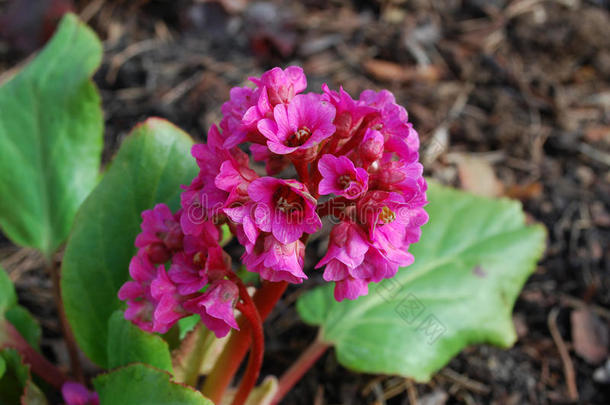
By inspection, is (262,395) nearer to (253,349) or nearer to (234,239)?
(253,349)

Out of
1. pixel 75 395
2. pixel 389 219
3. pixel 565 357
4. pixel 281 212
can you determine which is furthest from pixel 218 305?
pixel 565 357

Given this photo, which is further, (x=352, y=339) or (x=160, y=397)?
(x=352, y=339)

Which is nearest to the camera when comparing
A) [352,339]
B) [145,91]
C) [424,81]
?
[352,339]

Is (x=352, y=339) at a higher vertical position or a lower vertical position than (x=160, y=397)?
lower

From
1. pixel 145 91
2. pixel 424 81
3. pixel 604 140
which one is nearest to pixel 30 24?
pixel 145 91

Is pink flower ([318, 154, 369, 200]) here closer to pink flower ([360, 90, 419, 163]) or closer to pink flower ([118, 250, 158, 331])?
pink flower ([360, 90, 419, 163])

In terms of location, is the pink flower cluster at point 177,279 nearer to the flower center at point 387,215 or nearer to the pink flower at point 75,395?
the flower center at point 387,215

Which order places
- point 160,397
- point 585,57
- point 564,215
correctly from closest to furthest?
1. point 160,397
2. point 564,215
3. point 585,57

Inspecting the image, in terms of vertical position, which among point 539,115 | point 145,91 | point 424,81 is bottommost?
point 539,115

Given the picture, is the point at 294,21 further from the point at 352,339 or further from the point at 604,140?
the point at 352,339
